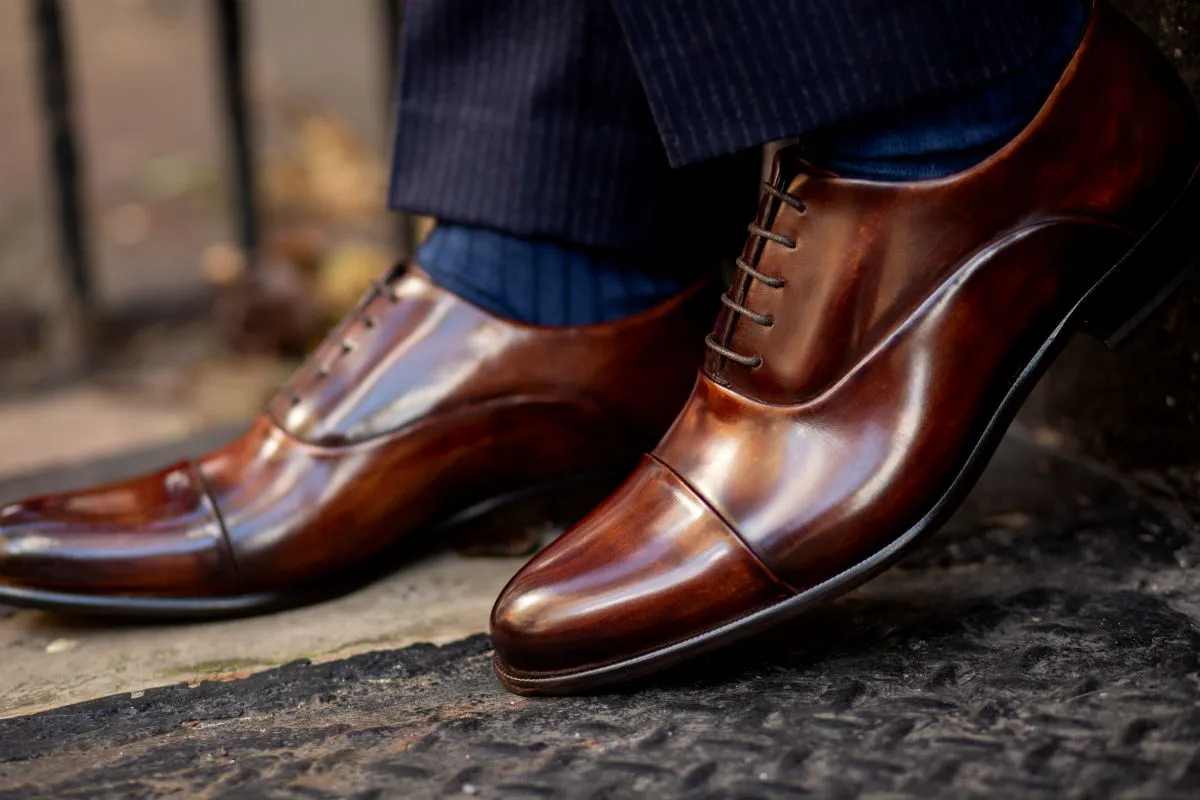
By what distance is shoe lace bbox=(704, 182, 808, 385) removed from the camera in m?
0.75

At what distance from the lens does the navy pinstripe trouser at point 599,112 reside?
2.37 feet

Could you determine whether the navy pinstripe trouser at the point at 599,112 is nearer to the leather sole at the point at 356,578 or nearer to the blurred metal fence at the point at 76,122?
the leather sole at the point at 356,578

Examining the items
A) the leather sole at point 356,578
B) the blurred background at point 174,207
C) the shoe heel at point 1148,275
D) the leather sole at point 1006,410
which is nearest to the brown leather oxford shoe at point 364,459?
the leather sole at point 356,578

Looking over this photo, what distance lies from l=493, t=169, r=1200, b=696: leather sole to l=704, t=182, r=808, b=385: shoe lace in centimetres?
15

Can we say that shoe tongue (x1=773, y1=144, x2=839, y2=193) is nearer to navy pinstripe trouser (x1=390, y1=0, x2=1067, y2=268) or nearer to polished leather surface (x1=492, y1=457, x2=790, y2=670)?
navy pinstripe trouser (x1=390, y1=0, x2=1067, y2=268)

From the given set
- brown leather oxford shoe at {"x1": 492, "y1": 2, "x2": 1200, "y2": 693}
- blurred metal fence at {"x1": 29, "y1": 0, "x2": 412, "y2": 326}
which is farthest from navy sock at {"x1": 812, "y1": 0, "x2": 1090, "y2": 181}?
blurred metal fence at {"x1": 29, "y1": 0, "x2": 412, "y2": 326}

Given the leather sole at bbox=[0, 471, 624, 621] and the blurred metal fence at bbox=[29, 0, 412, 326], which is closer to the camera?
the leather sole at bbox=[0, 471, 624, 621]

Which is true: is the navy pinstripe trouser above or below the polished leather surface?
above

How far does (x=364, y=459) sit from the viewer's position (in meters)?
0.91

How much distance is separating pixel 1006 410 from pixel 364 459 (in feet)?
1.62

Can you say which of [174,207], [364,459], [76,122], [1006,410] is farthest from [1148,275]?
[174,207]

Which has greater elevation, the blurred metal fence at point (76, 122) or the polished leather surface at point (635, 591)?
the blurred metal fence at point (76, 122)

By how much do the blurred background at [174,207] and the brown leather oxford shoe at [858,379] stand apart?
90 cm

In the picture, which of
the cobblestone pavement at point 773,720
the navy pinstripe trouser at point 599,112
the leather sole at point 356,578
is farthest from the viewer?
the leather sole at point 356,578
